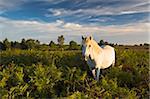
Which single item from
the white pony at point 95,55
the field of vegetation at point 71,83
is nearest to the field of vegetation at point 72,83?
the field of vegetation at point 71,83

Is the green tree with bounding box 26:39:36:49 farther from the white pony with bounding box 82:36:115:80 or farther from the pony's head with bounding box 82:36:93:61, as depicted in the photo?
the pony's head with bounding box 82:36:93:61

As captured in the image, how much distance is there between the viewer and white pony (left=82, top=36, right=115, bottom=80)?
825 centimetres

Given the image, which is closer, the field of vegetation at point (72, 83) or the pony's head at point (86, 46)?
the field of vegetation at point (72, 83)

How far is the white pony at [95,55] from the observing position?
825cm

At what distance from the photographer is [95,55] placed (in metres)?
8.78

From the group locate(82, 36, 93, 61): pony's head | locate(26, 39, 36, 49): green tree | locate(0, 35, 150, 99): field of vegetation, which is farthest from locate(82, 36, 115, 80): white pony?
locate(26, 39, 36, 49): green tree

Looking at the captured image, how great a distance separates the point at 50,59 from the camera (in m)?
10.9

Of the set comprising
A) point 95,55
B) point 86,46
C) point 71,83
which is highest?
point 86,46

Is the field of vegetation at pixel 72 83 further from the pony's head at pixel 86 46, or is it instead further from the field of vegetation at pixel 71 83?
the pony's head at pixel 86 46

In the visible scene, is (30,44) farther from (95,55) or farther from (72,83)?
(72,83)

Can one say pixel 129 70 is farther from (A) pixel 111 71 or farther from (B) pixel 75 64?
(B) pixel 75 64

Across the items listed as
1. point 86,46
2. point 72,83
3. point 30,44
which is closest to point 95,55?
point 86,46

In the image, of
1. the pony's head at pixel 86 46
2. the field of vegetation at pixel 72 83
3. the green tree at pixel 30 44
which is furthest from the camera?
the green tree at pixel 30 44

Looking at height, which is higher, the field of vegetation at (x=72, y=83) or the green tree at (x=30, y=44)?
the green tree at (x=30, y=44)
